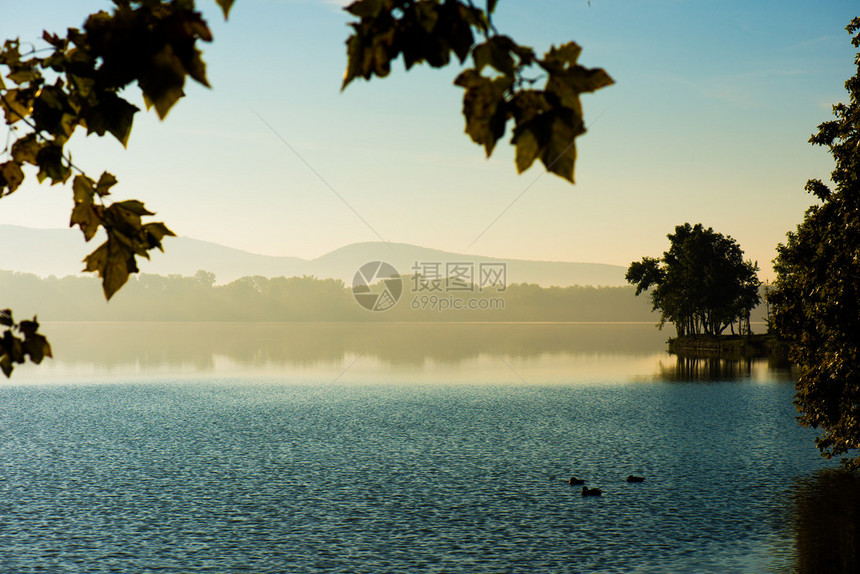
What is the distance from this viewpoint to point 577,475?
130ft

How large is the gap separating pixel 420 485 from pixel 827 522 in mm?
18930

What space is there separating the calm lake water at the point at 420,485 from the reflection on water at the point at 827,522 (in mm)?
144

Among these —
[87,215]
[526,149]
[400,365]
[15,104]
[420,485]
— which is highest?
[15,104]

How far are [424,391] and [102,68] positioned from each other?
282 ft

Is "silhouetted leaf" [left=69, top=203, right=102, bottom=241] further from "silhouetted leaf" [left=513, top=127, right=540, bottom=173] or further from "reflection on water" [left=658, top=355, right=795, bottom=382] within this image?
"reflection on water" [left=658, top=355, right=795, bottom=382]

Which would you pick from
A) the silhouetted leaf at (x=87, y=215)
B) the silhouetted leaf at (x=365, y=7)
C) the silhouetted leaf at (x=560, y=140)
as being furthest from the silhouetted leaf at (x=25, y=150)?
the silhouetted leaf at (x=560, y=140)

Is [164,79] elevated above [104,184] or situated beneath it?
elevated above

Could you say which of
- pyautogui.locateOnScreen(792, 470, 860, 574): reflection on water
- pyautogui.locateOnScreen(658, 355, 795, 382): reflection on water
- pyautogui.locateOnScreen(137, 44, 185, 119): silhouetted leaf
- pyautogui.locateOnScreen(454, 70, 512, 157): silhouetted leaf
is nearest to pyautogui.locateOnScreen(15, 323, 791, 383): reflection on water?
pyautogui.locateOnScreen(658, 355, 795, 382): reflection on water

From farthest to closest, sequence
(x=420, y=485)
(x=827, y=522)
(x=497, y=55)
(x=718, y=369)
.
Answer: (x=718, y=369)
(x=420, y=485)
(x=827, y=522)
(x=497, y=55)

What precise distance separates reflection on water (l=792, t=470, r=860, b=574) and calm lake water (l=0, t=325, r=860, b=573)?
144 mm

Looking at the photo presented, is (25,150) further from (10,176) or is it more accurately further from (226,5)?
(226,5)

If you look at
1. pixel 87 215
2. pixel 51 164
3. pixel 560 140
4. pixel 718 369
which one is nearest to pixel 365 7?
pixel 560 140

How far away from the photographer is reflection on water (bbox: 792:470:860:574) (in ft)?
81.9

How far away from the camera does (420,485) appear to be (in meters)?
37.0
